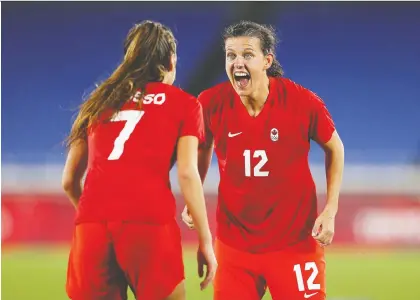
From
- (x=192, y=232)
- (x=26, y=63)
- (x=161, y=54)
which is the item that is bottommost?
(x=192, y=232)

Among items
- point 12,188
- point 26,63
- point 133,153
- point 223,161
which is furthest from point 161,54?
point 26,63

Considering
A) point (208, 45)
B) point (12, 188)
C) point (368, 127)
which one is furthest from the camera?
point (368, 127)

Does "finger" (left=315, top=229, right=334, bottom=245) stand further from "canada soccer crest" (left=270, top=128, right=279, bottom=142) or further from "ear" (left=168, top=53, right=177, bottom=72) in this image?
"ear" (left=168, top=53, right=177, bottom=72)

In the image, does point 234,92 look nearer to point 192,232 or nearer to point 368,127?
point 192,232

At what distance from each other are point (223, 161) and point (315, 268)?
0.56 metres

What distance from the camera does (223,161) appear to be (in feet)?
10.1

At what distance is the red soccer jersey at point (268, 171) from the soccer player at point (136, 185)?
22.2 inches

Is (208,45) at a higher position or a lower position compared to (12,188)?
higher

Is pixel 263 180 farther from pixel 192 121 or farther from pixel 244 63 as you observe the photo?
pixel 192 121

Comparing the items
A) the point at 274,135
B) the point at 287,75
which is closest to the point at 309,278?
the point at 274,135

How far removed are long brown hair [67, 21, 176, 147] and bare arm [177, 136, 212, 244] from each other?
23 centimetres

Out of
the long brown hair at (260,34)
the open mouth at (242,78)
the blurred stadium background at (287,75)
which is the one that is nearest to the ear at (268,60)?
the long brown hair at (260,34)

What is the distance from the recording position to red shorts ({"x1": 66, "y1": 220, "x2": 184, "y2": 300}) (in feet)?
7.75

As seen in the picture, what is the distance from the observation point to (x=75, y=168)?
2.58 meters
